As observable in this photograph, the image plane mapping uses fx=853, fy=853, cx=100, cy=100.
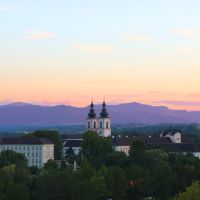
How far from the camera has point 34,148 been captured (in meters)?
104

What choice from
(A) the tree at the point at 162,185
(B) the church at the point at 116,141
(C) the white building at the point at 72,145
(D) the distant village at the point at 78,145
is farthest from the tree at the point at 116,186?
(C) the white building at the point at 72,145

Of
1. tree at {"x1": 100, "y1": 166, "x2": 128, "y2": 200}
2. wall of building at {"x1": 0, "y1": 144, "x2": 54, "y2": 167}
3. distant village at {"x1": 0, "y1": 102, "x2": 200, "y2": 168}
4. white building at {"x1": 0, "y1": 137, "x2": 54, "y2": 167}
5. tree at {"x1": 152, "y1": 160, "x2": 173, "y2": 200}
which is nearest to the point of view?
tree at {"x1": 152, "y1": 160, "x2": 173, "y2": 200}

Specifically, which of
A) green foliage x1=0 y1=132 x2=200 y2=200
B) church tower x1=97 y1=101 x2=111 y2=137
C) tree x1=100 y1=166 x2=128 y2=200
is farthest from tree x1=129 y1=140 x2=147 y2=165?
church tower x1=97 y1=101 x2=111 y2=137

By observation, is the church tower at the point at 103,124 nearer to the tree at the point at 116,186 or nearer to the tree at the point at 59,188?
the tree at the point at 116,186

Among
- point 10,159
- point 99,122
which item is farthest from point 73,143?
point 10,159

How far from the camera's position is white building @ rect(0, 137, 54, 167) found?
102 m

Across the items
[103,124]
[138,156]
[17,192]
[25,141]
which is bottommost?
[17,192]

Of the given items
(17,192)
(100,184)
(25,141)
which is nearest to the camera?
(17,192)

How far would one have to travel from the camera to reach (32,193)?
55.6m

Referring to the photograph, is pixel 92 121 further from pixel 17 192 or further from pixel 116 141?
pixel 17 192

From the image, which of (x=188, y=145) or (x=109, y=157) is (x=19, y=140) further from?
(x=109, y=157)

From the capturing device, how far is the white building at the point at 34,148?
101938 mm

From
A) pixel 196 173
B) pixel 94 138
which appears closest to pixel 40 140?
pixel 94 138

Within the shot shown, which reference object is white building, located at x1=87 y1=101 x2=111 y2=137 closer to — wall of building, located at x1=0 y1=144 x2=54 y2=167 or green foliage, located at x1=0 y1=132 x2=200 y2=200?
wall of building, located at x1=0 y1=144 x2=54 y2=167
